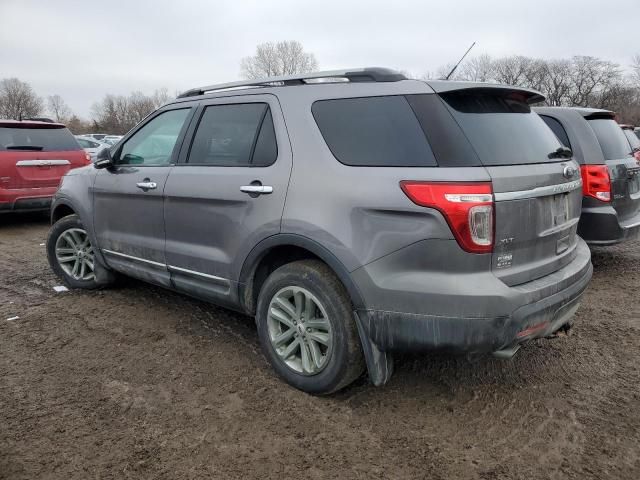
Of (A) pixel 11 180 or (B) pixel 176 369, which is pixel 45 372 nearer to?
(B) pixel 176 369

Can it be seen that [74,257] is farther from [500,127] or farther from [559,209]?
[559,209]

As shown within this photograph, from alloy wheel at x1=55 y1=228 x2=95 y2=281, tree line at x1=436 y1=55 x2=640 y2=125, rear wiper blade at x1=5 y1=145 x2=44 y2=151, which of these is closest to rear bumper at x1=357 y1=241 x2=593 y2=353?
alloy wheel at x1=55 y1=228 x2=95 y2=281

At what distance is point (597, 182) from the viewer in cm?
487

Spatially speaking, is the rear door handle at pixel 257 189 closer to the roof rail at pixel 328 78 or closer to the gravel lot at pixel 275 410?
the roof rail at pixel 328 78

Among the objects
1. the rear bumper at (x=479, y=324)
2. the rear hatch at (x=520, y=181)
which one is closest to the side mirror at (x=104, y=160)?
the rear bumper at (x=479, y=324)

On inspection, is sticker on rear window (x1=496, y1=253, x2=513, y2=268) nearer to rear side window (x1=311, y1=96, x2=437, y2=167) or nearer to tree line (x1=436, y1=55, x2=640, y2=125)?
rear side window (x1=311, y1=96, x2=437, y2=167)

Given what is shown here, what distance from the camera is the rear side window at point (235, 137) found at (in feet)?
10.4

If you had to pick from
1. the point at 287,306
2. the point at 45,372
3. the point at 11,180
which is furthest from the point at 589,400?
the point at 11,180

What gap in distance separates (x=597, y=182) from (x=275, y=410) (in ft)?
12.6

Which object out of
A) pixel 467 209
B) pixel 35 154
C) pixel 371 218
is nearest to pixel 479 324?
pixel 467 209

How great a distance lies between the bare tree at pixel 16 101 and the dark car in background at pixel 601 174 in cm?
9220

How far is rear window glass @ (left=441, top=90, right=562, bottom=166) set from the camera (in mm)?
2578

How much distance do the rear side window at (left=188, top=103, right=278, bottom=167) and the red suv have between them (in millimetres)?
5457

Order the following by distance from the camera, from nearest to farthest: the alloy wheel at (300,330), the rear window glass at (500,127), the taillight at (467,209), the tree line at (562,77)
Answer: the taillight at (467,209), the rear window glass at (500,127), the alloy wheel at (300,330), the tree line at (562,77)
